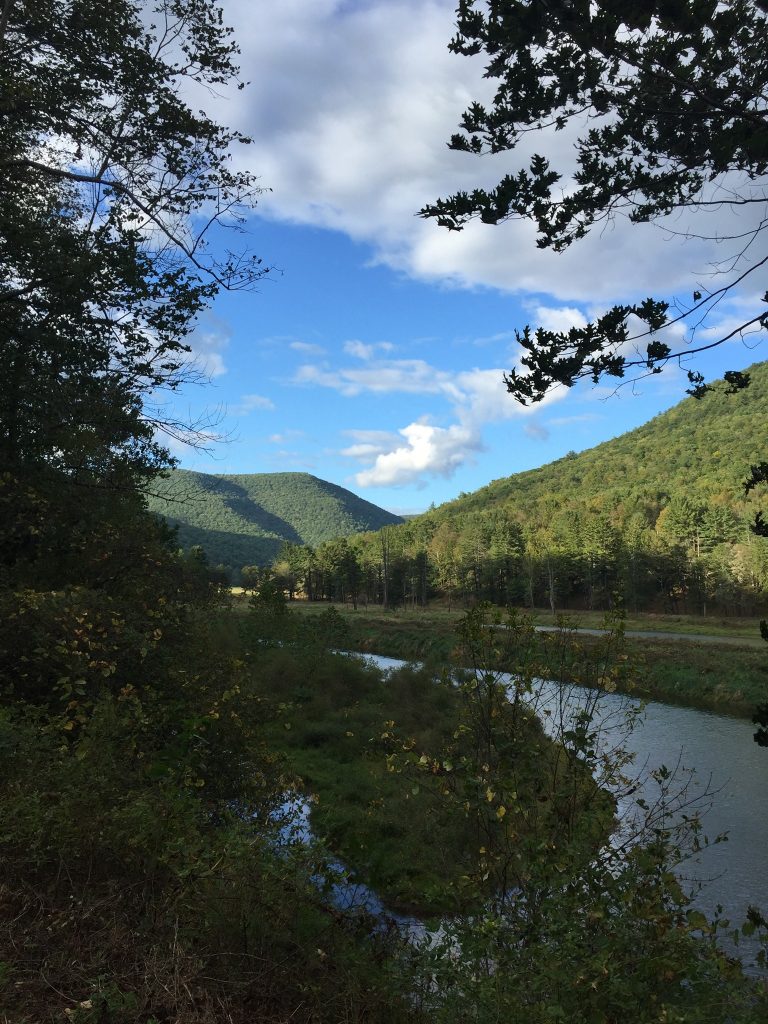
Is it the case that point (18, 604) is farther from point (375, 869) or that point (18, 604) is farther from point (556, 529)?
point (556, 529)

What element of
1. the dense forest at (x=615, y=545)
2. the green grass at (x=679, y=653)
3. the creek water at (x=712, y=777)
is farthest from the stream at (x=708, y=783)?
the dense forest at (x=615, y=545)

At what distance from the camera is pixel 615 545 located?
75125 millimetres

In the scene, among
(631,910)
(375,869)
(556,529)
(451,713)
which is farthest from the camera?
(556,529)

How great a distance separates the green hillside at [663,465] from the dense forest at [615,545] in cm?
50

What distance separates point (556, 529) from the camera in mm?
86188

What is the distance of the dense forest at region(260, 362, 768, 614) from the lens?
71.1 m

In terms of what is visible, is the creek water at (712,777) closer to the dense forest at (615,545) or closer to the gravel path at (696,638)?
the gravel path at (696,638)

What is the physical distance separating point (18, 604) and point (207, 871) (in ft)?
14.9

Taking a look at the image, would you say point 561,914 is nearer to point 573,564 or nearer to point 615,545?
point 615,545

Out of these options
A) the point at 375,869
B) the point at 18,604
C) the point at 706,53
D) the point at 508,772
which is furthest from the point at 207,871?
the point at 375,869

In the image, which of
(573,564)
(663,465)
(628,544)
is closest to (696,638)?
(628,544)

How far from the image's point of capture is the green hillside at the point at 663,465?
104 meters

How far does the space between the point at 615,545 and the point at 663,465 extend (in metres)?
67.9

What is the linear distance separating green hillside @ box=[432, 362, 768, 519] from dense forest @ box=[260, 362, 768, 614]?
19.8 inches
